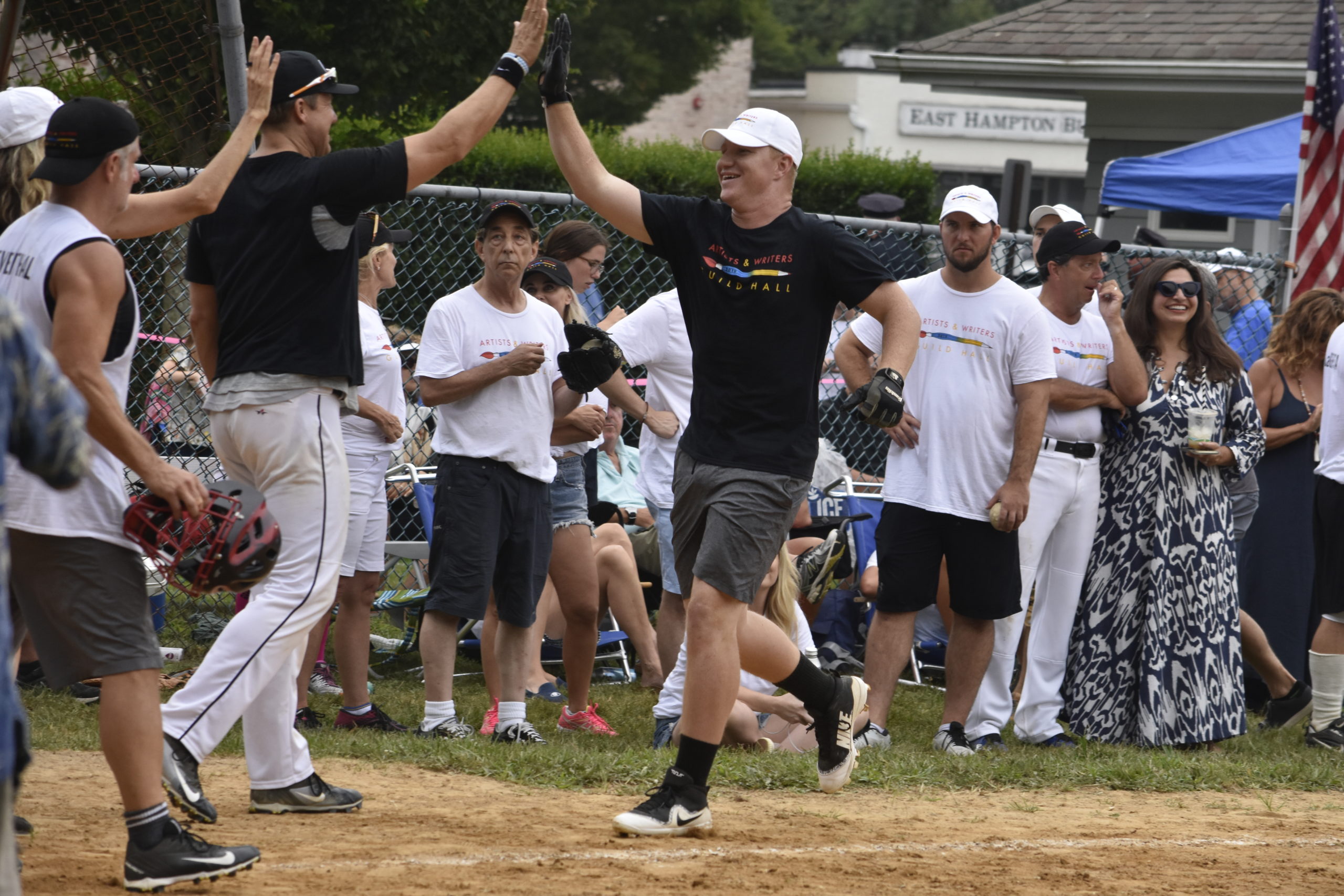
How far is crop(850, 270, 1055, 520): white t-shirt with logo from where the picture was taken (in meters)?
6.37

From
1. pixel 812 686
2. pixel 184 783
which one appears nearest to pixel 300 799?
pixel 184 783

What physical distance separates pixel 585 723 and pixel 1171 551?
2898 millimetres

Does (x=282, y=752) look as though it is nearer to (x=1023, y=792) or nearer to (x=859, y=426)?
(x=1023, y=792)

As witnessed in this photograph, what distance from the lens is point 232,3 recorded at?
5844mm

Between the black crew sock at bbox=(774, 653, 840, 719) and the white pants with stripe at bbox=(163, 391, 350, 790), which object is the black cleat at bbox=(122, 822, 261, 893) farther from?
the black crew sock at bbox=(774, 653, 840, 719)

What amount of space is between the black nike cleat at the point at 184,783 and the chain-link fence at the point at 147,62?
143 inches

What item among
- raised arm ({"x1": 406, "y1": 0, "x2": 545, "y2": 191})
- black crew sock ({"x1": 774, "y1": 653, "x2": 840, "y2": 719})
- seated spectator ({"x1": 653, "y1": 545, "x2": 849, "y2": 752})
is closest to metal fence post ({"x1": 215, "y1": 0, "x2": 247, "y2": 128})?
raised arm ({"x1": 406, "y1": 0, "x2": 545, "y2": 191})

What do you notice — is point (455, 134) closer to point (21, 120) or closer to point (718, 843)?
point (21, 120)

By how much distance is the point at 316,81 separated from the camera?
4387mm

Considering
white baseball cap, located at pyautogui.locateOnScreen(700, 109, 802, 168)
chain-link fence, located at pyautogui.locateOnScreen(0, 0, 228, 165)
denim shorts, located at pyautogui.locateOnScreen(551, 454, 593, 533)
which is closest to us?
white baseball cap, located at pyautogui.locateOnScreen(700, 109, 802, 168)

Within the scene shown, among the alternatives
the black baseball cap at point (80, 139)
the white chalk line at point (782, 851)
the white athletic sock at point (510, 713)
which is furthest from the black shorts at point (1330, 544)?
the black baseball cap at point (80, 139)

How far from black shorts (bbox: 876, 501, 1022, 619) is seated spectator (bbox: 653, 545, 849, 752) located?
0.54m

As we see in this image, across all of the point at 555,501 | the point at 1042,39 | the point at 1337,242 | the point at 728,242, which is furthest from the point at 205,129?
the point at 1042,39

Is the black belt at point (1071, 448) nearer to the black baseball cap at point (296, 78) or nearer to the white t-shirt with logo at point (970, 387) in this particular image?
the white t-shirt with logo at point (970, 387)
